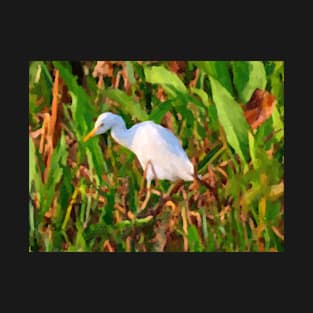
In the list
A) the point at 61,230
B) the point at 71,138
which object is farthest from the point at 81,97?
the point at 61,230

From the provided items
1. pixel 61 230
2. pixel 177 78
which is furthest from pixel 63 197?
pixel 177 78

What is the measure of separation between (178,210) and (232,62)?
0.88 meters

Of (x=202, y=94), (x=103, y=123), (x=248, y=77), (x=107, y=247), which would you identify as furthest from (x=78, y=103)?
(x=248, y=77)

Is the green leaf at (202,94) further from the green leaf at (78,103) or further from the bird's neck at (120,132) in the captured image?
the green leaf at (78,103)

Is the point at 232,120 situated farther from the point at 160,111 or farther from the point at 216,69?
the point at 160,111

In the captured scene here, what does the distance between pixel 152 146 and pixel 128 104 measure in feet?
0.89

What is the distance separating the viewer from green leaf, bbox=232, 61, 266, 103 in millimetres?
7773

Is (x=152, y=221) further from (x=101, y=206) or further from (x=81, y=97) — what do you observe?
(x=81, y=97)

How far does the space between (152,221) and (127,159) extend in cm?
38

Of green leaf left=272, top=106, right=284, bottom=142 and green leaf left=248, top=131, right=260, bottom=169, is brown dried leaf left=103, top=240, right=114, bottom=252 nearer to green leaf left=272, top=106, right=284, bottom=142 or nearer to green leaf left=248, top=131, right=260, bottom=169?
green leaf left=248, top=131, right=260, bottom=169

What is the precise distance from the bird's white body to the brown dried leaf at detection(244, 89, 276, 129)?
16.6 inches

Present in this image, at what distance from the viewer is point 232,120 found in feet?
25.5

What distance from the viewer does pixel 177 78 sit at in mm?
7789

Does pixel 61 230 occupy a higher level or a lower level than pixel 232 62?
lower
